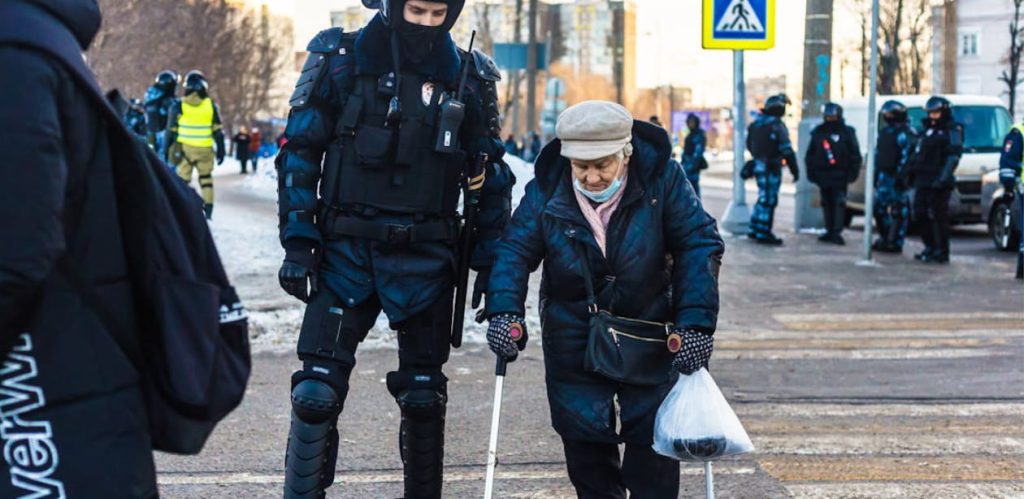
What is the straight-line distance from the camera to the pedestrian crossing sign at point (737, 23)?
15.8 metres

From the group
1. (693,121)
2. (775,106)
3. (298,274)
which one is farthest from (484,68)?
(693,121)

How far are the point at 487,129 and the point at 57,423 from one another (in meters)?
2.69

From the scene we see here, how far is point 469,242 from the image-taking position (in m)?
5.23

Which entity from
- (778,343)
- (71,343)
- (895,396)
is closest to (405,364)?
(71,343)

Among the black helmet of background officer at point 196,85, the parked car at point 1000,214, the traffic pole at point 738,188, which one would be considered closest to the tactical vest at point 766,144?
the traffic pole at point 738,188

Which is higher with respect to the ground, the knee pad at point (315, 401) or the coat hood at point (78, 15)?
the coat hood at point (78, 15)

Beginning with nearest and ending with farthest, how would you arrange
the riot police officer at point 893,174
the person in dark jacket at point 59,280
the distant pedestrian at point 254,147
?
the person in dark jacket at point 59,280
the riot police officer at point 893,174
the distant pedestrian at point 254,147

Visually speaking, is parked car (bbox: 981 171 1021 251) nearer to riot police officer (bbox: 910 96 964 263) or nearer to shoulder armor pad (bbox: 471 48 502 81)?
riot police officer (bbox: 910 96 964 263)

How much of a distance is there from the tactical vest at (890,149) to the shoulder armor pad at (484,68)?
11669 millimetres

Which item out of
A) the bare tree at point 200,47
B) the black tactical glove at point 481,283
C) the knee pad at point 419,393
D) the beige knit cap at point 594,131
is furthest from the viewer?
the bare tree at point 200,47

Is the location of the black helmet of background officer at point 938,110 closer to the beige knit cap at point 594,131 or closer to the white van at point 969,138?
the white van at point 969,138

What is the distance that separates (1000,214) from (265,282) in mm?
8785

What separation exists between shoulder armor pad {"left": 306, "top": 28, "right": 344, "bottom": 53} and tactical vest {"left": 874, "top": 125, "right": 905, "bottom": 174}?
12.1m

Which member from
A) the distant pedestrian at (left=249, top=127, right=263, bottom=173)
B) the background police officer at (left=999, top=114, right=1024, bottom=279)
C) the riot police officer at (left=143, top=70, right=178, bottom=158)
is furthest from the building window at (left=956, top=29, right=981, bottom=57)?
the background police officer at (left=999, top=114, right=1024, bottom=279)
